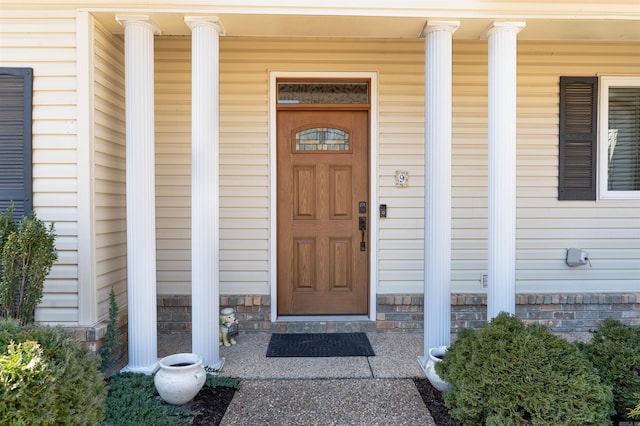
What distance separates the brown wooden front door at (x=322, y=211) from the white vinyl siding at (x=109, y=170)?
141 cm

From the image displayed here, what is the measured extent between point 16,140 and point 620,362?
13.6 ft

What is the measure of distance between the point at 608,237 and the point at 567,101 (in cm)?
136

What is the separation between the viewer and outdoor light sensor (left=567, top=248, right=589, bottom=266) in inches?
165

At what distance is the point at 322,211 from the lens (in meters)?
4.38

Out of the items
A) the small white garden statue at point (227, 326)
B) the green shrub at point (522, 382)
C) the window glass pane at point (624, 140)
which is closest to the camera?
the green shrub at point (522, 382)

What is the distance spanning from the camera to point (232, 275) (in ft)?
14.0

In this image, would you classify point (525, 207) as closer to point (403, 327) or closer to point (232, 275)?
point (403, 327)

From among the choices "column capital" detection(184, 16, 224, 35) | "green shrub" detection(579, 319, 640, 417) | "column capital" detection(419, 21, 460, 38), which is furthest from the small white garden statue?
"column capital" detection(419, 21, 460, 38)

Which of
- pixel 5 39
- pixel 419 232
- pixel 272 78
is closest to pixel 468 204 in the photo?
pixel 419 232

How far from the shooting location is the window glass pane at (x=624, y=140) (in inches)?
170

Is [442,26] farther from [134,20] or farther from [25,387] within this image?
[25,387]

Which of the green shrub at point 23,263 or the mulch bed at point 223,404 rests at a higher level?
the green shrub at point 23,263

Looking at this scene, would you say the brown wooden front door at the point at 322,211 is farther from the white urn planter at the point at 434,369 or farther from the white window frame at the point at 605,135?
the white window frame at the point at 605,135

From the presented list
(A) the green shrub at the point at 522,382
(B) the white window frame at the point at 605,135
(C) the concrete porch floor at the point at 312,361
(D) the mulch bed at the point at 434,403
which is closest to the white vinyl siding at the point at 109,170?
(C) the concrete porch floor at the point at 312,361
